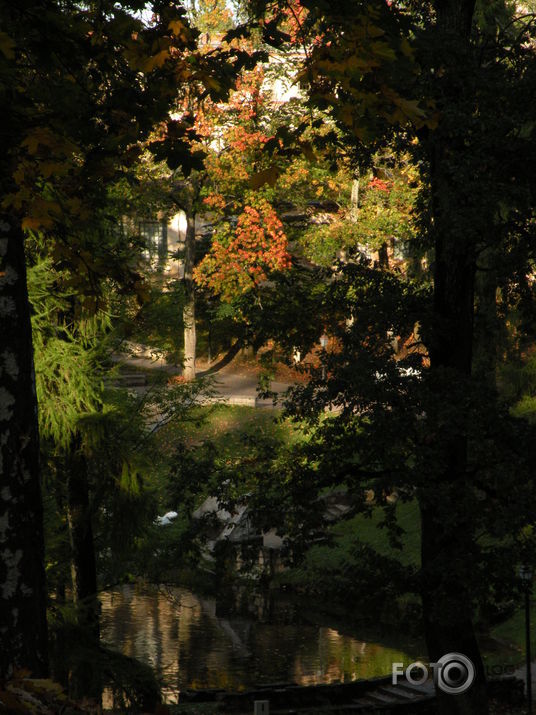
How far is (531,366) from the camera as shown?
1005 inches

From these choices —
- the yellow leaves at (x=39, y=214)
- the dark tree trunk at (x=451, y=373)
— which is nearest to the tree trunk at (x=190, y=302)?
the dark tree trunk at (x=451, y=373)

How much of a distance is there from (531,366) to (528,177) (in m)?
14.9

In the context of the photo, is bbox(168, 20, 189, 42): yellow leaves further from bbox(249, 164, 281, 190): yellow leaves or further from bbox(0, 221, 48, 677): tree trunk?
bbox(0, 221, 48, 677): tree trunk

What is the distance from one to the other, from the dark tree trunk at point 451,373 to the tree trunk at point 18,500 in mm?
5791

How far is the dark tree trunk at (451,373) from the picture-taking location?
1112 cm

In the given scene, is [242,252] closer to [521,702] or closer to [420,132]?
[521,702]

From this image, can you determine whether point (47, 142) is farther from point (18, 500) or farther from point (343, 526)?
point (343, 526)

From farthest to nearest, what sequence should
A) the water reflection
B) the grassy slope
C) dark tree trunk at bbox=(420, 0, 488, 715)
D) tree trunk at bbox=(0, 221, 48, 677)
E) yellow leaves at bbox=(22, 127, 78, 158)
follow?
1. the grassy slope
2. the water reflection
3. dark tree trunk at bbox=(420, 0, 488, 715)
4. tree trunk at bbox=(0, 221, 48, 677)
5. yellow leaves at bbox=(22, 127, 78, 158)

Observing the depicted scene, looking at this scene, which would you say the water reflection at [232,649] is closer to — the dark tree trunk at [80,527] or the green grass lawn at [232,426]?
the dark tree trunk at [80,527]

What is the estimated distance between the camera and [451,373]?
1183cm

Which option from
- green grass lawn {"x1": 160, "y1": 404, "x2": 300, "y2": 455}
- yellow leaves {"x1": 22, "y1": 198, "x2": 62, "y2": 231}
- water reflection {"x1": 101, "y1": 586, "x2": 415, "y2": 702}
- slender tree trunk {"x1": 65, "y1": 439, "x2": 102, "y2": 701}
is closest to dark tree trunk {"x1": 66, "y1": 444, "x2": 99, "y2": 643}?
slender tree trunk {"x1": 65, "y1": 439, "x2": 102, "y2": 701}

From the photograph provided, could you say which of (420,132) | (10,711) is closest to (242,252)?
(420,132)

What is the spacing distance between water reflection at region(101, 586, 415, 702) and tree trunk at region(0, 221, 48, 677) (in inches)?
570

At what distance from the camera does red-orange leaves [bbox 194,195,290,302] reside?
3428 cm
